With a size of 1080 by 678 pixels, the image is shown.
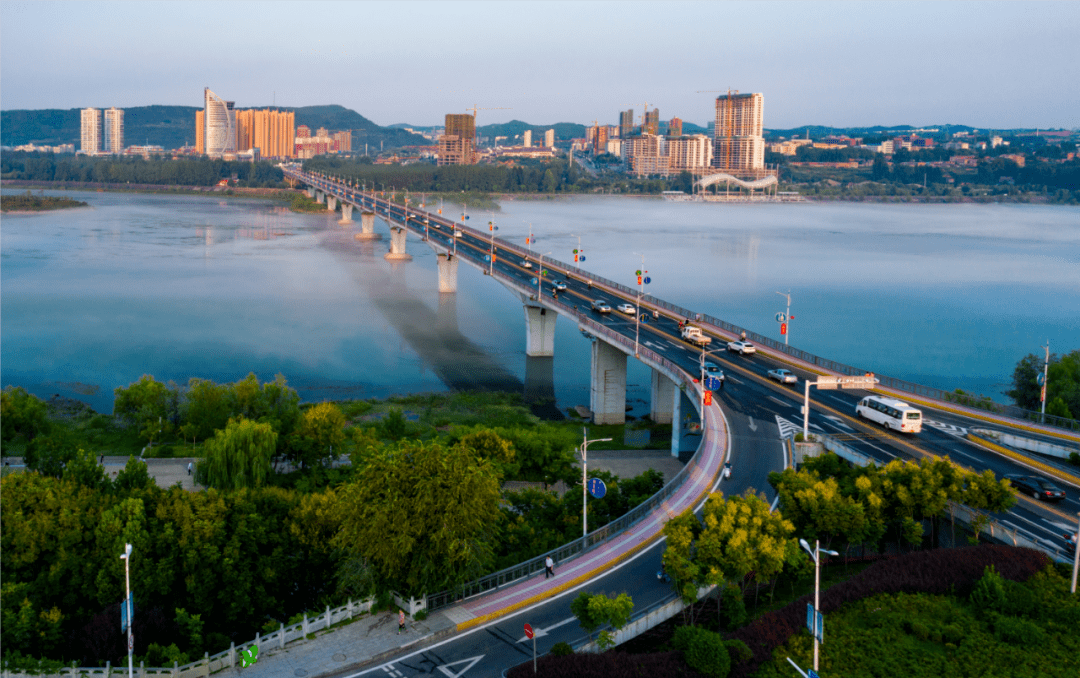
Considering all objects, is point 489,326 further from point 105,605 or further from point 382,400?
point 105,605

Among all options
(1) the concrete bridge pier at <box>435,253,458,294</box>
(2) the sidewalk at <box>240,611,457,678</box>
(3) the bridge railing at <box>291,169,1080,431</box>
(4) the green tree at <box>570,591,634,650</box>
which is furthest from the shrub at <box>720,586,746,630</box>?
(1) the concrete bridge pier at <box>435,253,458,294</box>

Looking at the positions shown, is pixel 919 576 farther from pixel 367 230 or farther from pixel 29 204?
pixel 29 204

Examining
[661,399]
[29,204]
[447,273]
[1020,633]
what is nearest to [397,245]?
[447,273]

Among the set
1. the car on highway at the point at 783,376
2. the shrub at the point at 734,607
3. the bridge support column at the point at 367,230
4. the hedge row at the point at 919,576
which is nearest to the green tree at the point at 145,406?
the car on highway at the point at 783,376

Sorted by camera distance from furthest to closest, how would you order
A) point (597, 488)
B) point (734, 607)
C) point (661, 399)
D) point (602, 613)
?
point (661, 399) → point (597, 488) → point (734, 607) → point (602, 613)

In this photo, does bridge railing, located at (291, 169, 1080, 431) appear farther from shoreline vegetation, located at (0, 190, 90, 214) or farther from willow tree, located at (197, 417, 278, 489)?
shoreline vegetation, located at (0, 190, 90, 214)

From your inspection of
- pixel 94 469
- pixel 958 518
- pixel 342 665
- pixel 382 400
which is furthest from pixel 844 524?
pixel 382 400
